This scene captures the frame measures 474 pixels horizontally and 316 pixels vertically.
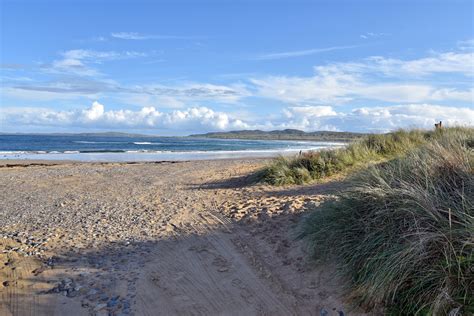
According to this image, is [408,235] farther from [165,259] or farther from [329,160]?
[329,160]

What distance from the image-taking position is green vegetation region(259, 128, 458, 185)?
11445 millimetres

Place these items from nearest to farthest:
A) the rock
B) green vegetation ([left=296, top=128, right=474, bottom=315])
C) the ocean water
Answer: green vegetation ([left=296, top=128, right=474, bottom=315]) → the rock → the ocean water

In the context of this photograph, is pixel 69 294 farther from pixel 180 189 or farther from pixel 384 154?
pixel 384 154

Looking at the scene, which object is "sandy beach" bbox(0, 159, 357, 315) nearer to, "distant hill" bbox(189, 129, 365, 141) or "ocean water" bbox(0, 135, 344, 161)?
"ocean water" bbox(0, 135, 344, 161)

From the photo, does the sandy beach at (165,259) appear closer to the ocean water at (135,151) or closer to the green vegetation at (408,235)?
the green vegetation at (408,235)

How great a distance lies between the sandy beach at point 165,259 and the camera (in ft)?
15.4

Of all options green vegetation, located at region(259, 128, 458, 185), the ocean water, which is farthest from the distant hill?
green vegetation, located at region(259, 128, 458, 185)

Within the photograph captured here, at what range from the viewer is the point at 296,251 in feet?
18.6

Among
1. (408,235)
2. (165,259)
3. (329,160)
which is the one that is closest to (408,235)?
(408,235)

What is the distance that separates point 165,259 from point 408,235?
3184mm

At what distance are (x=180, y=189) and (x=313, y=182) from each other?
12.0ft

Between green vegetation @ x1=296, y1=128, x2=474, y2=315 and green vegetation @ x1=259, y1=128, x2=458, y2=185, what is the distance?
16.9ft

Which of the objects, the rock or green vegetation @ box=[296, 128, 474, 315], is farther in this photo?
the rock

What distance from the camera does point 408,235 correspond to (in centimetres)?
425
